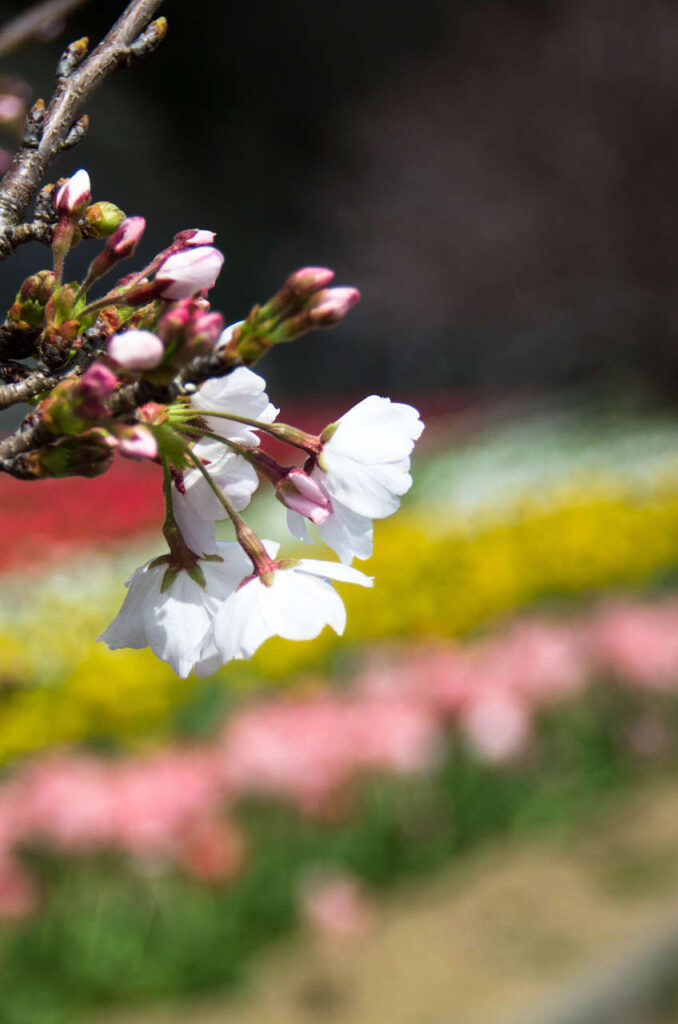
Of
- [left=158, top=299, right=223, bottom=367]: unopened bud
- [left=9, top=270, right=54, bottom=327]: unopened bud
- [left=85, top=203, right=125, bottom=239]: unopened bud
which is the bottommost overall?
[left=158, top=299, right=223, bottom=367]: unopened bud

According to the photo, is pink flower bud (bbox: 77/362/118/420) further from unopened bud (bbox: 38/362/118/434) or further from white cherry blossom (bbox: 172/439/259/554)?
white cherry blossom (bbox: 172/439/259/554)

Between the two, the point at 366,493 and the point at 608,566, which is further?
the point at 608,566

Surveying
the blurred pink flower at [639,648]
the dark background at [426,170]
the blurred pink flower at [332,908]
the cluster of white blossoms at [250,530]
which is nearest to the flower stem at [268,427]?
the cluster of white blossoms at [250,530]

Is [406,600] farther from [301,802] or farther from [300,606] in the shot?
[300,606]

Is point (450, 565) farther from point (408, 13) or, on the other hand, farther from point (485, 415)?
point (408, 13)

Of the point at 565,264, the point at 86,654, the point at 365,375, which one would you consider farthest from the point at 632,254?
the point at 86,654

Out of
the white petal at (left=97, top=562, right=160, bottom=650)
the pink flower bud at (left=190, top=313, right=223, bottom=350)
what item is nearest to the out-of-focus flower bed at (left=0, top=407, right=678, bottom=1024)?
the white petal at (left=97, top=562, right=160, bottom=650)
